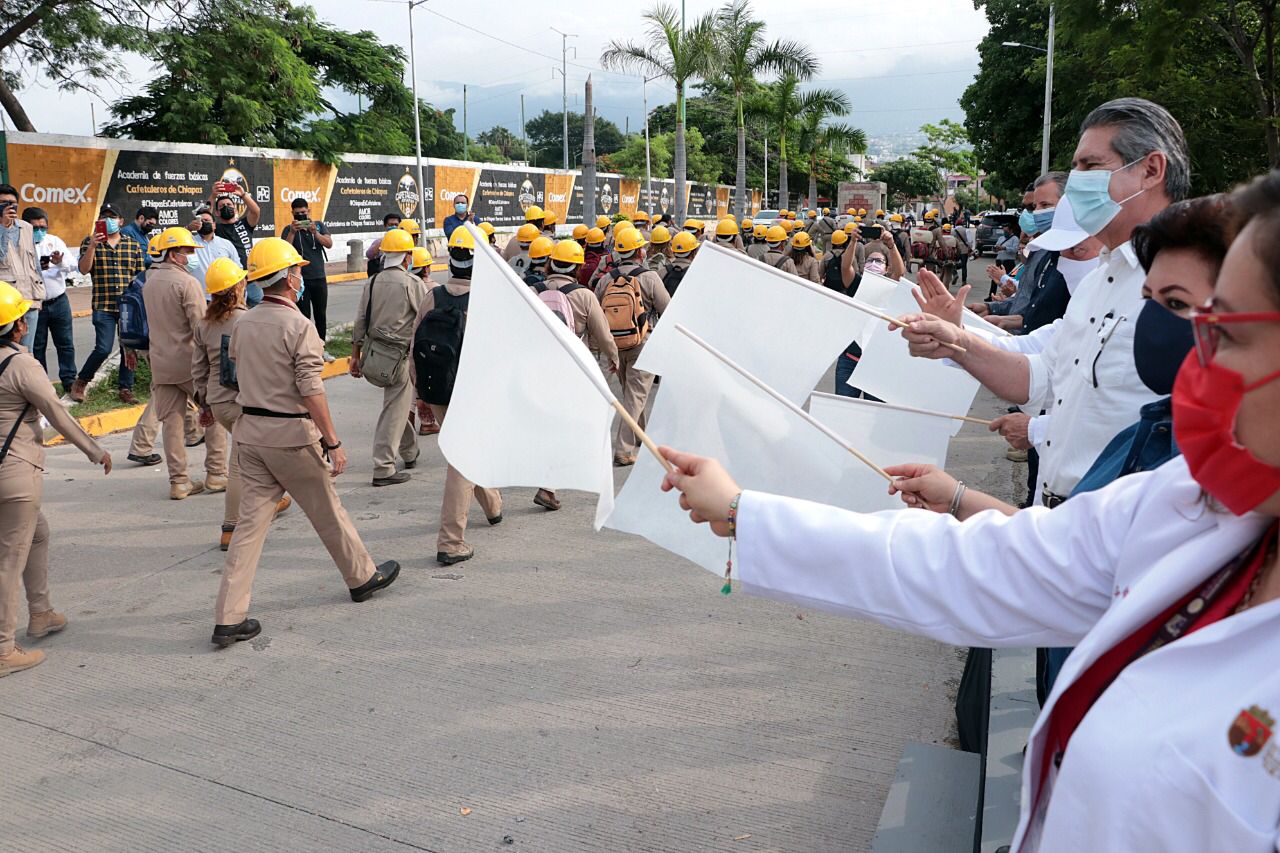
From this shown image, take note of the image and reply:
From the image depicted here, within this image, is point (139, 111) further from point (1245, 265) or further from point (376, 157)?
point (1245, 265)

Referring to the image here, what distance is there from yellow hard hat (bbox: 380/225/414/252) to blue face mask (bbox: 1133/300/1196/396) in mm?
6337

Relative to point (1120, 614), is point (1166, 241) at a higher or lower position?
higher

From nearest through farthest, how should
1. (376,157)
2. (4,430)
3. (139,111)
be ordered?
(4,430) → (139,111) → (376,157)

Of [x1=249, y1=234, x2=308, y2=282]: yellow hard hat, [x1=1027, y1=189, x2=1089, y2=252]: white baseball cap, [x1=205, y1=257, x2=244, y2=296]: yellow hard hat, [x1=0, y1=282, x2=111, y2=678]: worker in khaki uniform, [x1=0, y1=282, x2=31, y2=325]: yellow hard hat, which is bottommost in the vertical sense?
[x1=0, y1=282, x2=111, y2=678]: worker in khaki uniform

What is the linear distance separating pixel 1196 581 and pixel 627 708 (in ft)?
10.7

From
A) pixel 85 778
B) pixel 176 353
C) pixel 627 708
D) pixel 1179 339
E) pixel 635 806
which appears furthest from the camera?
pixel 176 353

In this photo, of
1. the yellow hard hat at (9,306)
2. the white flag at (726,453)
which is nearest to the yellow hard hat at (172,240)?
the yellow hard hat at (9,306)

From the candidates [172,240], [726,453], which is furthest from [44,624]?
[726,453]

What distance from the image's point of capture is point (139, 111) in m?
26.6

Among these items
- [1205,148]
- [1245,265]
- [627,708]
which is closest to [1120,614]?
[1245,265]

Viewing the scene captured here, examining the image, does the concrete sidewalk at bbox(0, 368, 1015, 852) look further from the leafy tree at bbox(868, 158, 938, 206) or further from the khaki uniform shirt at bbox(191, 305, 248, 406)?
the leafy tree at bbox(868, 158, 938, 206)

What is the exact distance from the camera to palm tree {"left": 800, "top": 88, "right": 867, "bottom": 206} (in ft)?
145

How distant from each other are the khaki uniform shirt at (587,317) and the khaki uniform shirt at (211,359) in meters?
2.32

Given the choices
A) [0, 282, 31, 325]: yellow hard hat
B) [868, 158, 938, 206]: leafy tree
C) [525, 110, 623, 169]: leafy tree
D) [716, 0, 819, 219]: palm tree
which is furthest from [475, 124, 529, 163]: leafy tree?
[0, 282, 31, 325]: yellow hard hat
